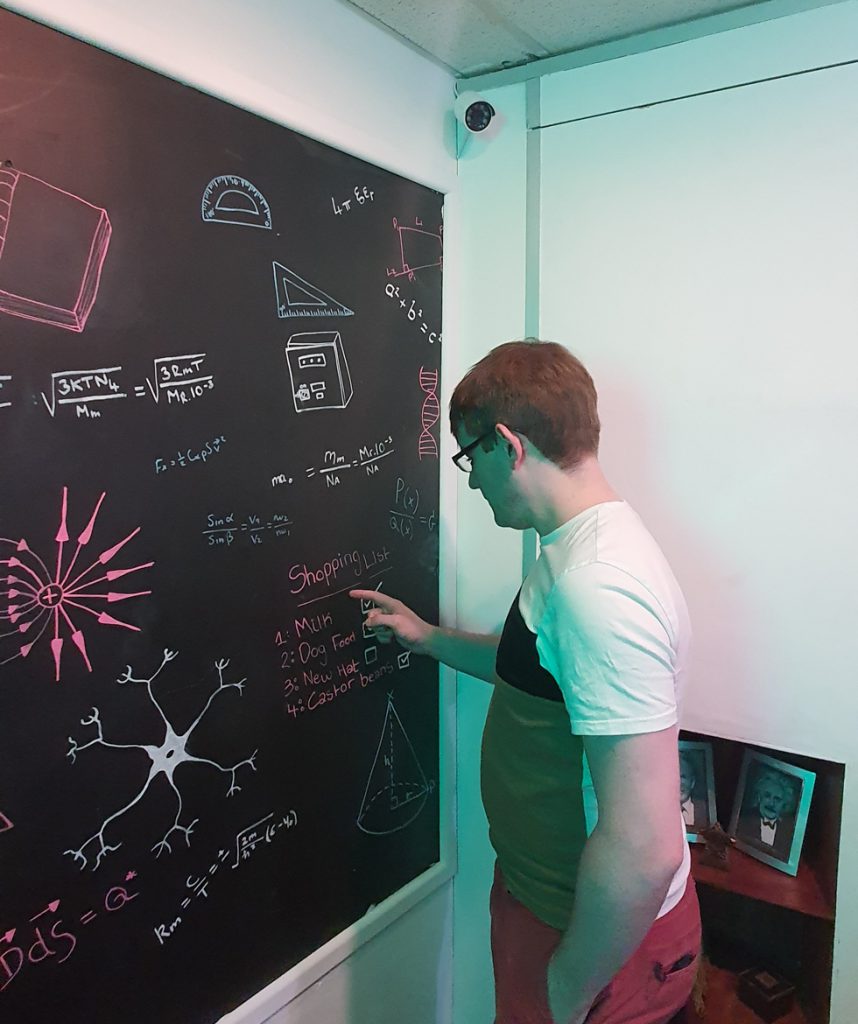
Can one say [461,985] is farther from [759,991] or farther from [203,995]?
[203,995]

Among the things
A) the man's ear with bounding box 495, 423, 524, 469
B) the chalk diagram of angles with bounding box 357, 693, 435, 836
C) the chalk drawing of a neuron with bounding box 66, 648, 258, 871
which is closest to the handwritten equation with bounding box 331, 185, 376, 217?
the man's ear with bounding box 495, 423, 524, 469

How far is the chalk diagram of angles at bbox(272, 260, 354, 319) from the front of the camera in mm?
1329

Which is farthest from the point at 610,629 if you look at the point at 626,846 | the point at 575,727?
the point at 626,846

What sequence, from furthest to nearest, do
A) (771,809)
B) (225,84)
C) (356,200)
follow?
(771,809), (356,200), (225,84)

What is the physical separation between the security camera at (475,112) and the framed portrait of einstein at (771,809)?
4.84 ft

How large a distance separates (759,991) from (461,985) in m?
0.72

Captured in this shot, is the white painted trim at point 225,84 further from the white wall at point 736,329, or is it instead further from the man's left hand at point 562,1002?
the man's left hand at point 562,1002

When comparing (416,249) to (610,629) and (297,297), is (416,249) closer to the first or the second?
(297,297)

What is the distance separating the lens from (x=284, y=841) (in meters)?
1.42

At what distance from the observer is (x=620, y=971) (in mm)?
1131

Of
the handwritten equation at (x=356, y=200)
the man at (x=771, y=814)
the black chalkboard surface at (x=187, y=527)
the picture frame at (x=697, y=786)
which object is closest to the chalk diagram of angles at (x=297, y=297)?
the black chalkboard surface at (x=187, y=527)

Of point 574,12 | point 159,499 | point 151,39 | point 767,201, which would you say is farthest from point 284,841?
point 574,12

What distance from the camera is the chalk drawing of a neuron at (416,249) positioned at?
5.24 feet

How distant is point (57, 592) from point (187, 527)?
0.22m
